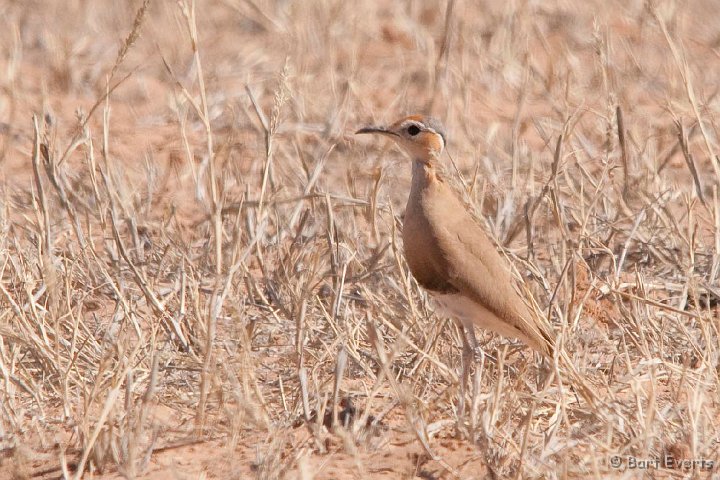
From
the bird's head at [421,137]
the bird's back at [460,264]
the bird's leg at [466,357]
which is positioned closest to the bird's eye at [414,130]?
the bird's head at [421,137]

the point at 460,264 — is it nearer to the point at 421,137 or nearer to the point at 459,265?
the point at 459,265

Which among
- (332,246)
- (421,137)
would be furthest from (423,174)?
(332,246)

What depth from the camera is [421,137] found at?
4.15m

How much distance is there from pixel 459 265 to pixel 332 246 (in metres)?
0.76

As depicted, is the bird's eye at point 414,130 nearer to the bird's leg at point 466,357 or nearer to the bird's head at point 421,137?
the bird's head at point 421,137

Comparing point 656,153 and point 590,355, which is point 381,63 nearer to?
point 656,153

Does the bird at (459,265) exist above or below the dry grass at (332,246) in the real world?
above

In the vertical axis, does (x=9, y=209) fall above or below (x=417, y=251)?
below

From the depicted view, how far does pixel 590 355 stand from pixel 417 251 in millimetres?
782

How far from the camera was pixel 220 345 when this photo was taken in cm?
435

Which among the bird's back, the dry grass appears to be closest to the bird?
the bird's back

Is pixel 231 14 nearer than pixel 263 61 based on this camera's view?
No

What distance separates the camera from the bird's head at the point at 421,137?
4.13 meters

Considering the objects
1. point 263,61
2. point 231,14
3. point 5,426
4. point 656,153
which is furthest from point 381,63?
point 5,426
